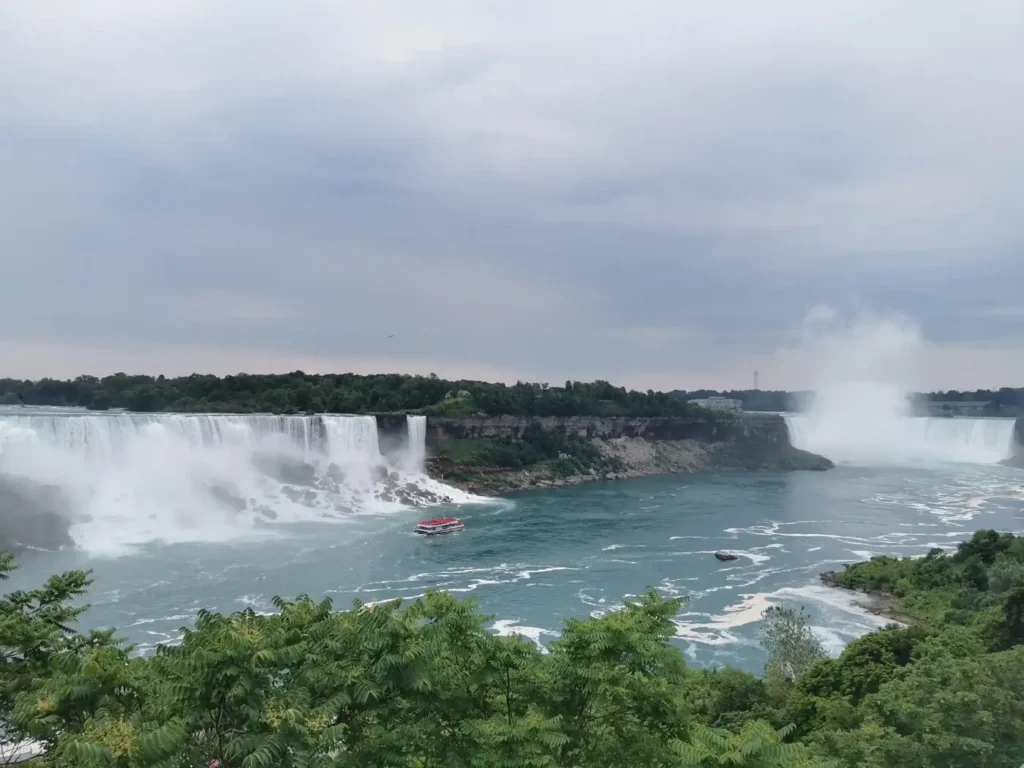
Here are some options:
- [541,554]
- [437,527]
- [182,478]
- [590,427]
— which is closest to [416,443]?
[437,527]

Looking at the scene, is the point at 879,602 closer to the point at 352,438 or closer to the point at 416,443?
the point at 352,438

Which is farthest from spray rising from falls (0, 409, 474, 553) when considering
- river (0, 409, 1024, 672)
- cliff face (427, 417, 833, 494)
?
cliff face (427, 417, 833, 494)

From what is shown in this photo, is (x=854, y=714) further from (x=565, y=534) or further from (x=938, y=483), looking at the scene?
(x=938, y=483)

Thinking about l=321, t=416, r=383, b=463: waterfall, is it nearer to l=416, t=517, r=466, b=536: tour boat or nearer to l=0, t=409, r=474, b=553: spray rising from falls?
l=0, t=409, r=474, b=553: spray rising from falls

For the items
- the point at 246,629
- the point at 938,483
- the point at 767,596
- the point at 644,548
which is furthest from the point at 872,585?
the point at 938,483

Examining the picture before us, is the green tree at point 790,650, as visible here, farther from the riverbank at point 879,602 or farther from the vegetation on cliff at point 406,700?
the vegetation on cliff at point 406,700
